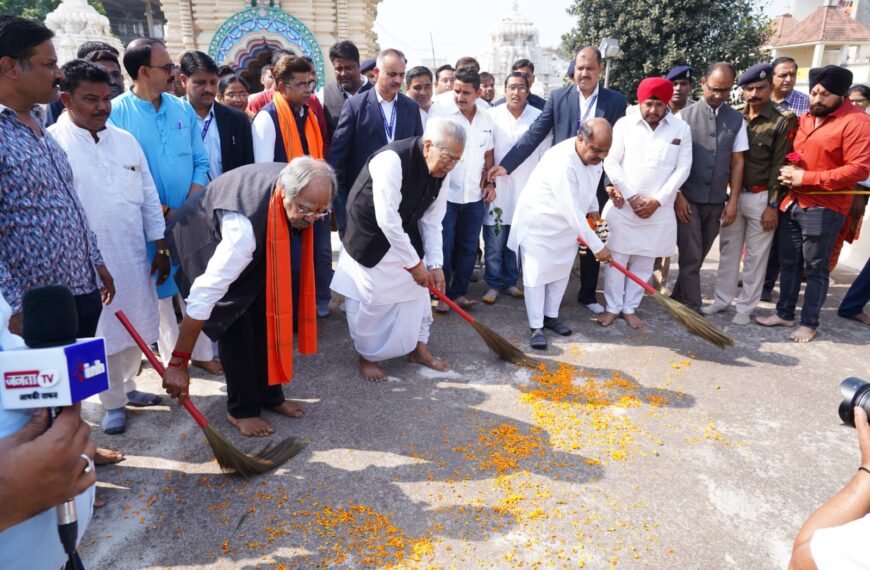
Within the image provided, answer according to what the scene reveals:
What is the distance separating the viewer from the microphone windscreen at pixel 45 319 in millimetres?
1089

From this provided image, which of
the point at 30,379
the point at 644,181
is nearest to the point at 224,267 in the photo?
the point at 30,379

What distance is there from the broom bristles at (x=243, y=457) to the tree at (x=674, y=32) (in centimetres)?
1459

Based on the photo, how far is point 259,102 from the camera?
5.93 meters

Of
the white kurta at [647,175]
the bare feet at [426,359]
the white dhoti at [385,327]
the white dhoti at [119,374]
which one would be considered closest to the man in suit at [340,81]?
the white dhoti at [385,327]

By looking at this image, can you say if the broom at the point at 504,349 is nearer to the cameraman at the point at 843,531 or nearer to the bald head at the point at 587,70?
the bald head at the point at 587,70

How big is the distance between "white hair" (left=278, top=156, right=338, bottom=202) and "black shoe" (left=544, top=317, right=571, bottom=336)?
2.70 m

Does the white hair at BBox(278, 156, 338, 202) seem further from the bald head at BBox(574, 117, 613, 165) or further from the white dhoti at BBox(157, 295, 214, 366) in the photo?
the bald head at BBox(574, 117, 613, 165)

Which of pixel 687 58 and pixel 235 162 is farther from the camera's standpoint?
pixel 687 58

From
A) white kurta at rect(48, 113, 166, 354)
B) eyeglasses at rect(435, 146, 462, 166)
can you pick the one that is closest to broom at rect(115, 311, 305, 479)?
white kurta at rect(48, 113, 166, 354)

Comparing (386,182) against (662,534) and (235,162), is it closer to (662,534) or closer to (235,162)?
(235,162)

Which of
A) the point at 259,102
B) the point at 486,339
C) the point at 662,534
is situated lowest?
the point at 662,534

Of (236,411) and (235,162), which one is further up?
(235,162)

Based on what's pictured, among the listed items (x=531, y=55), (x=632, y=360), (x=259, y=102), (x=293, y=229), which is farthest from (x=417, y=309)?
(x=531, y=55)

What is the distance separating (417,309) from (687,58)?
13.5 meters
